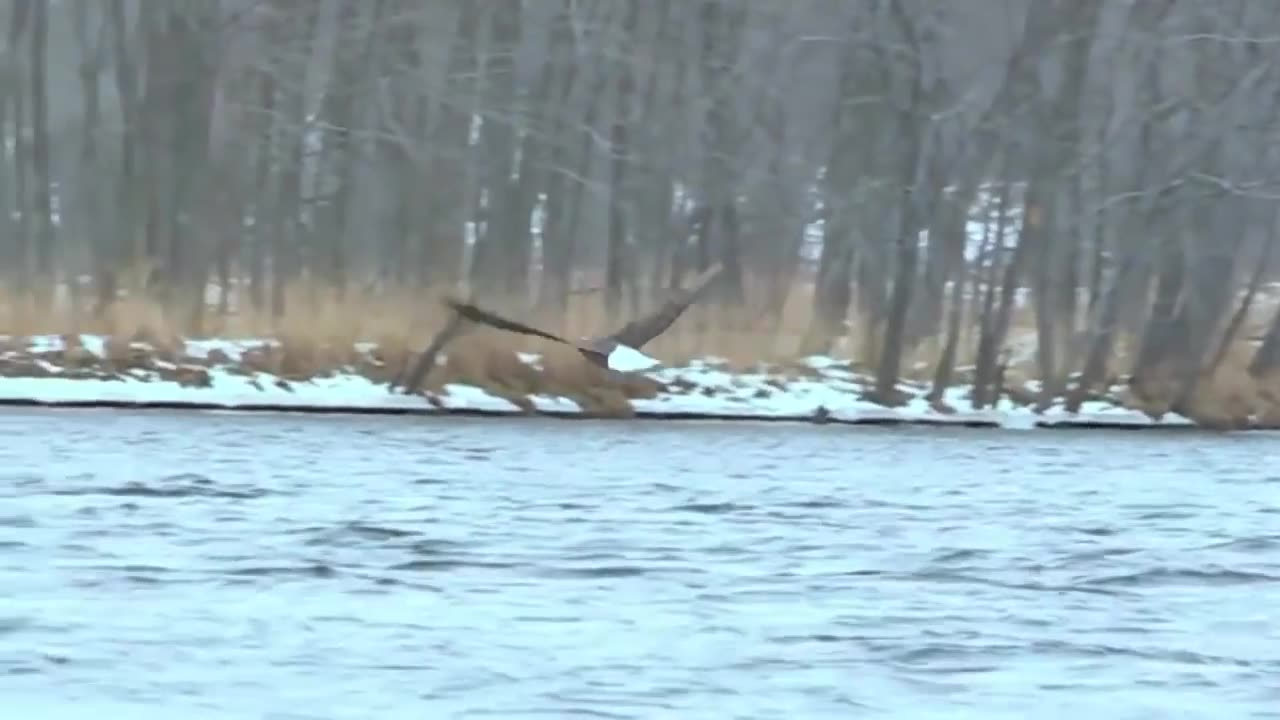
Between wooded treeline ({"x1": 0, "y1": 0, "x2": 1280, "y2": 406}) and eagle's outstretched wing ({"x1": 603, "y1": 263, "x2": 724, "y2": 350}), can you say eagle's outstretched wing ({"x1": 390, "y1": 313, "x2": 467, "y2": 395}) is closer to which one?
eagle's outstretched wing ({"x1": 603, "y1": 263, "x2": 724, "y2": 350})

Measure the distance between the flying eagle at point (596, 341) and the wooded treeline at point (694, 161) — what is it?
2442 mm

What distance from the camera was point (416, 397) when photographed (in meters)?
21.2

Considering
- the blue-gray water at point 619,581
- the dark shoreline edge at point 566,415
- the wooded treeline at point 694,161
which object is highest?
the wooded treeline at point 694,161

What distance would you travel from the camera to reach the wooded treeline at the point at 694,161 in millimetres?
22469

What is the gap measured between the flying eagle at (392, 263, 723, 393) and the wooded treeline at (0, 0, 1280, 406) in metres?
2.44

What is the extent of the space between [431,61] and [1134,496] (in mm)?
10701

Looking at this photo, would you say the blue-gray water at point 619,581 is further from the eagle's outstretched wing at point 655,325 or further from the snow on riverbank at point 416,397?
the snow on riverbank at point 416,397

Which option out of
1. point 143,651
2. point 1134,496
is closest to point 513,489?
point 1134,496

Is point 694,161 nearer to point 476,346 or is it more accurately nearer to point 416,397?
point 476,346

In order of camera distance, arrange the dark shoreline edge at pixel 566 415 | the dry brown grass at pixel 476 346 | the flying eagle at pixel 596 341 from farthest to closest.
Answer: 1. the dry brown grass at pixel 476 346
2. the dark shoreline edge at pixel 566 415
3. the flying eagle at pixel 596 341

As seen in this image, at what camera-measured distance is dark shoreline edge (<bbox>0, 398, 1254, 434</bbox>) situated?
813 inches

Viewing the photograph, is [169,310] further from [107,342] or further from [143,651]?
[143,651]

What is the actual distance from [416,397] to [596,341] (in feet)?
5.75

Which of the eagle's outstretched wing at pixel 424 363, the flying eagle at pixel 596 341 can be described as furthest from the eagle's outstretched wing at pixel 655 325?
the eagle's outstretched wing at pixel 424 363
